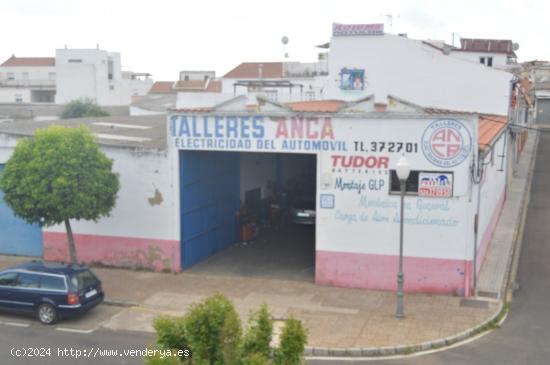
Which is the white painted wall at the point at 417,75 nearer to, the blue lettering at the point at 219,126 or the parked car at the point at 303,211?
the parked car at the point at 303,211

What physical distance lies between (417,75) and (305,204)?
1001cm

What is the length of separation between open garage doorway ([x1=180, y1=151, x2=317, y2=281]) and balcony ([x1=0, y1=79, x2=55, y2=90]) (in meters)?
68.6

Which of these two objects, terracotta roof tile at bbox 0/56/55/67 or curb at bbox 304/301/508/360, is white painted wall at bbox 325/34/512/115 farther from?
terracotta roof tile at bbox 0/56/55/67

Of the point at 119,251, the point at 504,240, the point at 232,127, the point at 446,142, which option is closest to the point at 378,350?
the point at 446,142

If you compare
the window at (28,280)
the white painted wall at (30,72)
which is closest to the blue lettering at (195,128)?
the window at (28,280)

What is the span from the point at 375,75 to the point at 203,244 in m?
17.1

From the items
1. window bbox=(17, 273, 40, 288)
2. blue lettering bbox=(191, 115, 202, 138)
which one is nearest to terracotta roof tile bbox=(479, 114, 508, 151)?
blue lettering bbox=(191, 115, 202, 138)

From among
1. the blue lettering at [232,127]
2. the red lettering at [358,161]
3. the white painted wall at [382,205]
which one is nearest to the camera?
the white painted wall at [382,205]

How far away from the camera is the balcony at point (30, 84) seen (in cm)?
9107

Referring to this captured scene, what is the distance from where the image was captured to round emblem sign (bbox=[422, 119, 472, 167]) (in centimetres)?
1839

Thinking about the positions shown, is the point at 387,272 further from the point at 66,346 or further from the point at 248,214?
the point at 66,346

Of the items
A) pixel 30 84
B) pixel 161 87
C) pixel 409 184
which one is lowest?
pixel 409 184

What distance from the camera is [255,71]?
79250 mm

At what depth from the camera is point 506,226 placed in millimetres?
28422
